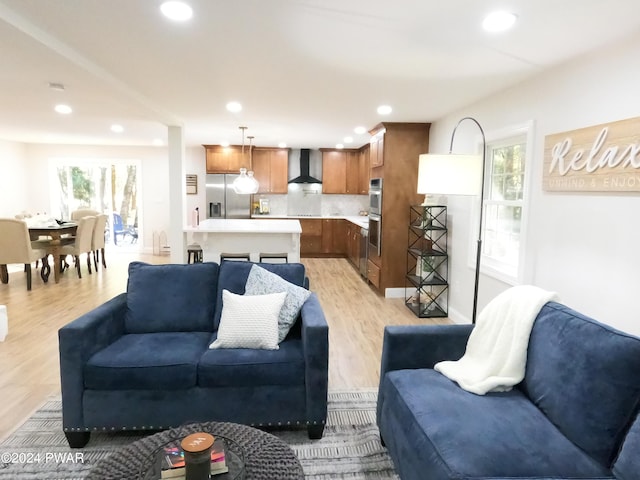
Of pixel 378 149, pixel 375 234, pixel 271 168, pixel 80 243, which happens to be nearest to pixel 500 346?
pixel 375 234

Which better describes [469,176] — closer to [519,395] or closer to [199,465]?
[519,395]

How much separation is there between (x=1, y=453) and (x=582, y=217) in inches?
143

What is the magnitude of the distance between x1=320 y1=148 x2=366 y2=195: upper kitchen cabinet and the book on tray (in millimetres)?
7351

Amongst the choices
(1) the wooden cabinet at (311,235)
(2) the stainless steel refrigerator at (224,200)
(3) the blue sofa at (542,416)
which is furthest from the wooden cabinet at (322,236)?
(3) the blue sofa at (542,416)

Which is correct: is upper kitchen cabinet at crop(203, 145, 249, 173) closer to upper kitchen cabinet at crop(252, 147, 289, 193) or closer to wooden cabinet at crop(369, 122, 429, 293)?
upper kitchen cabinet at crop(252, 147, 289, 193)

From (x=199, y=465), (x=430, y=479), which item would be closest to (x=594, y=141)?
(x=430, y=479)

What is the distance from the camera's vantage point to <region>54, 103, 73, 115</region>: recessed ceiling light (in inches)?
177

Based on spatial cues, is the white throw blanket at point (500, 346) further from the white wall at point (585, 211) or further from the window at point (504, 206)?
the window at point (504, 206)

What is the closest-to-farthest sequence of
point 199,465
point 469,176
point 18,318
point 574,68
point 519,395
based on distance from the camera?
point 199,465, point 519,395, point 574,68, point 469,176, point 18,318

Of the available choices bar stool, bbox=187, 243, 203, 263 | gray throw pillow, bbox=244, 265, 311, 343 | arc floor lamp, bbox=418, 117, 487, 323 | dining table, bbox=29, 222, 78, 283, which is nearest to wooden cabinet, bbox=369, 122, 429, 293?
arc floor lamp, bbox=418, 117, 487, 323

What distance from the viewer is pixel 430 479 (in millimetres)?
1484

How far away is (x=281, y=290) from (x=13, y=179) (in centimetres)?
800

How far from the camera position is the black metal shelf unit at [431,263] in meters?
4.73

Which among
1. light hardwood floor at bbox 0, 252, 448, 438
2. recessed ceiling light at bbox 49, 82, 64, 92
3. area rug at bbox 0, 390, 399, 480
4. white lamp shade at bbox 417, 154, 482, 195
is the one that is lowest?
area rug at bbox 0, 390, 399, 480
